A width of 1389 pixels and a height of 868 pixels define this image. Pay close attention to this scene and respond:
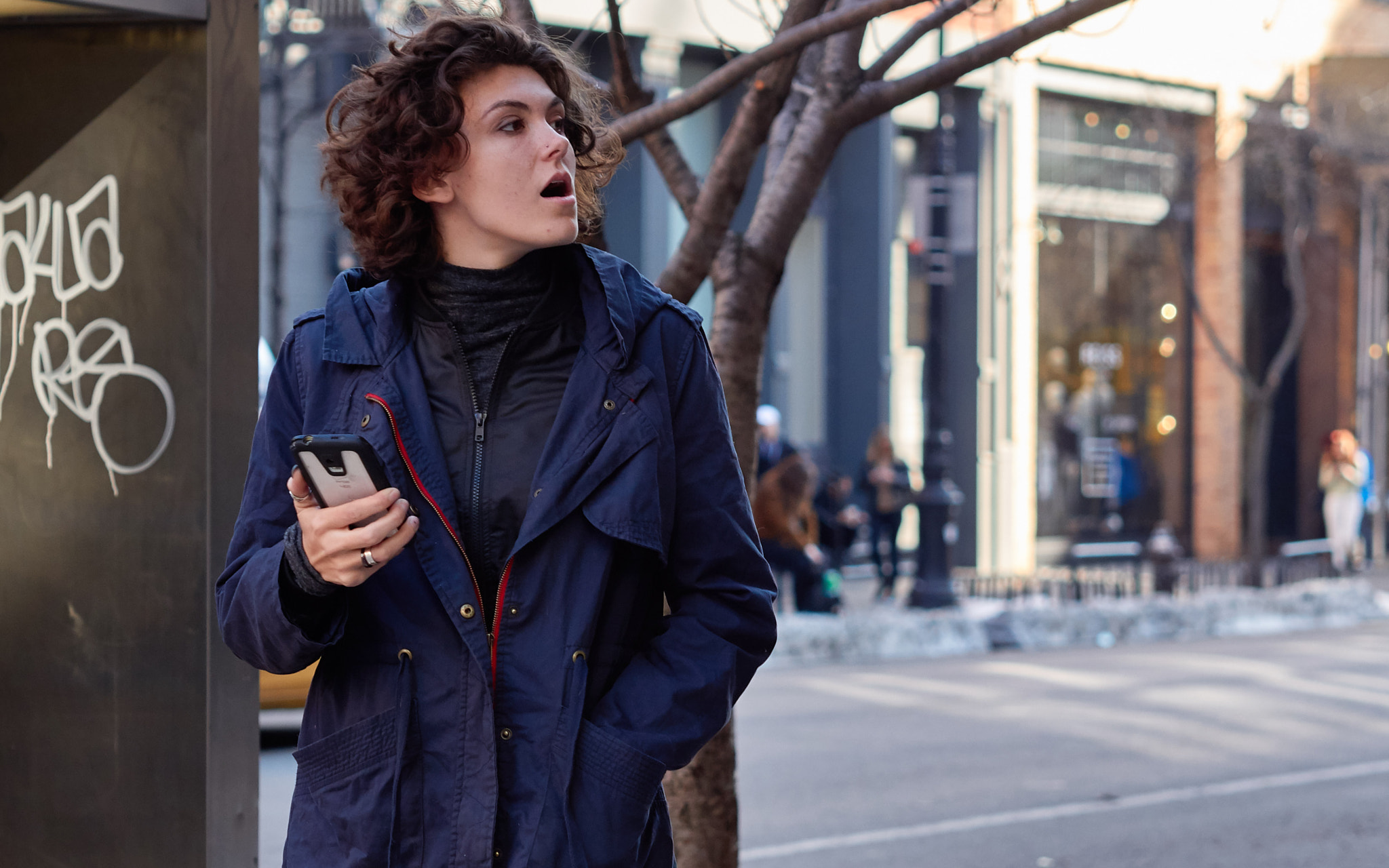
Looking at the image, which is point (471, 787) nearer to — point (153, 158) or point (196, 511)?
point (196, 511)

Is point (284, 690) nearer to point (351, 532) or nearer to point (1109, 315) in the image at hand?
point (351, 532)

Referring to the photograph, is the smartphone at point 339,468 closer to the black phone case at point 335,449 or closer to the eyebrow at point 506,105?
the black phone case at point 335,449

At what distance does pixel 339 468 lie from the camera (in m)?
1.89

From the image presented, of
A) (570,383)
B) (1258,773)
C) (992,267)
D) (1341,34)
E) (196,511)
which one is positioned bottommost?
(1258,773)

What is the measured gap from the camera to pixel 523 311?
2.19 m

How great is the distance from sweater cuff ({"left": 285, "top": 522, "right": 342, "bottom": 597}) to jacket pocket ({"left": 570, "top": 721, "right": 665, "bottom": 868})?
1.18 ft

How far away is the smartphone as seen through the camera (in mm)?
1868

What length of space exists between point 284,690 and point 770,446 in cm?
638

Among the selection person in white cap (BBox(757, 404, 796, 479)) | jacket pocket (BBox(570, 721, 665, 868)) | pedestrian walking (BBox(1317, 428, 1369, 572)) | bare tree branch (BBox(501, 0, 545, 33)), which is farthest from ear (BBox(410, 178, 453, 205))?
pedestrian walking (BBox(1317, 428, 1369, 572))

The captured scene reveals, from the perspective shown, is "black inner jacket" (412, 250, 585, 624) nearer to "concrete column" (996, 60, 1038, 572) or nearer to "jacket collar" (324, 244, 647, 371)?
"jacket collar" (324, 244, 647, 371)

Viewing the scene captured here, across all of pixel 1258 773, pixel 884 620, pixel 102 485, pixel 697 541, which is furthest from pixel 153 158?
pixel 884 620

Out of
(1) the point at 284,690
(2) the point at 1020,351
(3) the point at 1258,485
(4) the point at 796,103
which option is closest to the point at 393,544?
(4) the point at 796,103

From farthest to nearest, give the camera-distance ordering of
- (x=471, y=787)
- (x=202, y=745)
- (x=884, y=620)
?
(x=884, y=620), (x=202, y=745), (x=471, y=787)

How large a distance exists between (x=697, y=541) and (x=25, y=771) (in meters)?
1.96
